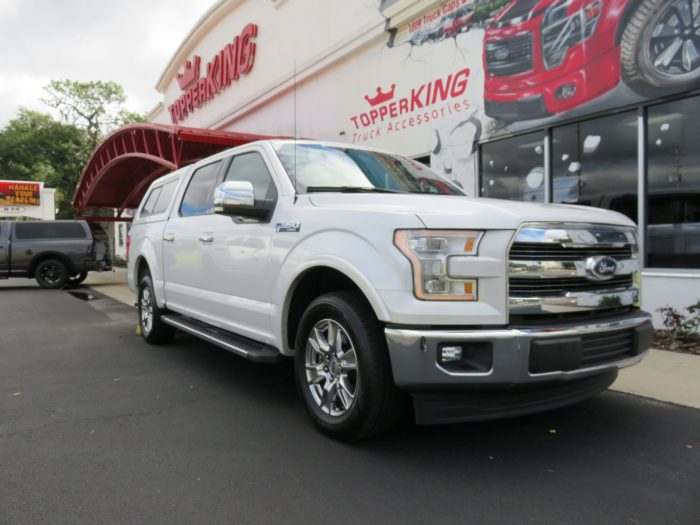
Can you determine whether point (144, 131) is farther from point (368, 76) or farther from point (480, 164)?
point (480, 164)

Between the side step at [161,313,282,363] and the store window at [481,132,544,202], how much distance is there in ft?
18.8

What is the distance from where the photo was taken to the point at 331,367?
11.1ft

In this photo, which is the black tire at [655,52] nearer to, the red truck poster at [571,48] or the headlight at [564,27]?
the red truck poster at [571,48]

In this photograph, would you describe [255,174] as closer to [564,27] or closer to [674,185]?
[674,185]

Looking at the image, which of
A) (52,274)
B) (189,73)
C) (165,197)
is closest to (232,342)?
(165,197)

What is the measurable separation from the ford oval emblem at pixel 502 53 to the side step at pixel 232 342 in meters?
6.43

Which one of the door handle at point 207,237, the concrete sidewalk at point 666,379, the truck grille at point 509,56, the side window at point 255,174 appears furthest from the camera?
the truck grille at point 509,56

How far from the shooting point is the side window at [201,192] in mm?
5125

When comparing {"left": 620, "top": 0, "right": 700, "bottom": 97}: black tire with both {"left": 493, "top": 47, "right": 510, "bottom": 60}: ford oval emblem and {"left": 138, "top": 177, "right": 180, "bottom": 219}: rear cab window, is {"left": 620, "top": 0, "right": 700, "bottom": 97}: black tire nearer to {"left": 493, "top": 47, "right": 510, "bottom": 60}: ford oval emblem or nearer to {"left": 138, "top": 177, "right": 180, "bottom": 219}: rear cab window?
{"left": 493, "top": 47, "right": 510, "bottom": 60}: ford oval emblem

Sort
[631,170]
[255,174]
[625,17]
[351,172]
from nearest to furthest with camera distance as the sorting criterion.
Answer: [351,172] → [255,174] → [625,17] → [631,170]

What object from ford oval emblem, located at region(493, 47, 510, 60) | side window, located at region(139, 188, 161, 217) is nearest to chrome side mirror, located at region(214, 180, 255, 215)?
side window, located at region(139, 188, 161, 217)

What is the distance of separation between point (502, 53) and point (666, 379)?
591cm

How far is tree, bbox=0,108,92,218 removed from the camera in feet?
152

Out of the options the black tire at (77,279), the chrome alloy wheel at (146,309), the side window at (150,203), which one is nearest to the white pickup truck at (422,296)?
the chrome alloy wheel at (146,309)
